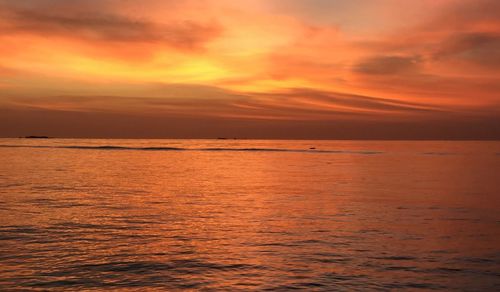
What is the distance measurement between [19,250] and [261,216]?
11.5 meters

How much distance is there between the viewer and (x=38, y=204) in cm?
2633

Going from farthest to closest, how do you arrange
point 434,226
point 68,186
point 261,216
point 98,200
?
point 68,186 → point 98,200 → point 261,216 → point 434,226

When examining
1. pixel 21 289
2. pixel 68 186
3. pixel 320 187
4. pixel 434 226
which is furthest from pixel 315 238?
pixel 68 186

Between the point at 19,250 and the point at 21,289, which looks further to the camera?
the point at 19,250

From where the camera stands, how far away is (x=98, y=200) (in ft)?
95.2

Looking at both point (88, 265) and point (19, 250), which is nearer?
point (88, 265)

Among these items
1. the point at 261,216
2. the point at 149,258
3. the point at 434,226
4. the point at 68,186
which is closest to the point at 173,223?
the point at 261,216

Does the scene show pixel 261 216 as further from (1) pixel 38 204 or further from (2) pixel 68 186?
(2) pixel 68 186

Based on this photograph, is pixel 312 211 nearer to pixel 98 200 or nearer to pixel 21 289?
pixel 98 200

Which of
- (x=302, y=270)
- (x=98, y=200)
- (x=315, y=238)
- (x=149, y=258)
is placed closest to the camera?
(x=302, y=270)

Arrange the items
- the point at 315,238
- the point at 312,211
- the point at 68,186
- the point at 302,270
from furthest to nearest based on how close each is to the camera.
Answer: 1. the point at 68,186
2. the point at 312,211
3. the point at 315,238
4. the point at 302,270

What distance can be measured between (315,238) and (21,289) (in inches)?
427

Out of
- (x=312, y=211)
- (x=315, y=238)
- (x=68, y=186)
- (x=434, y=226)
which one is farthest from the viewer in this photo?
(x=68, y=186)

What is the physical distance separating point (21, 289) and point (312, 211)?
16.5m
